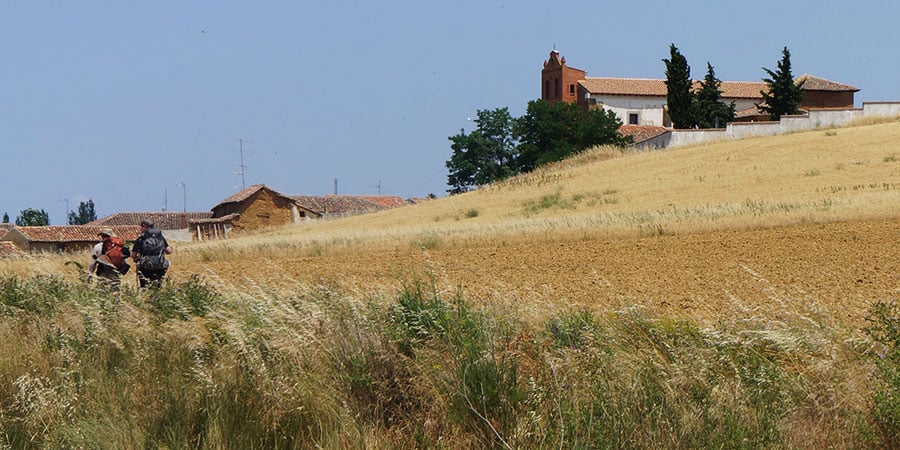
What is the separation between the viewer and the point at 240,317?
9164mm

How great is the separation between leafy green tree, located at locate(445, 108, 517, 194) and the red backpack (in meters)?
79.0

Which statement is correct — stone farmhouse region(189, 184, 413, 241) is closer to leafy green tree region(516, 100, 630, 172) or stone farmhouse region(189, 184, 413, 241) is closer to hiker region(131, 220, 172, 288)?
leafy green tree region(516, 100, 630, 172)

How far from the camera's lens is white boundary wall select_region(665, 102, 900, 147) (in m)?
59.1

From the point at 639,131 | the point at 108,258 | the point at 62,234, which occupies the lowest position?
the point at 108,258

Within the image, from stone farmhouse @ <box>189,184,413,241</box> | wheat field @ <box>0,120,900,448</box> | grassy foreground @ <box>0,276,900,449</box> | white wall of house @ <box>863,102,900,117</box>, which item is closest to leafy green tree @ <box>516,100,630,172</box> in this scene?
stone farmhouse @ <box>189,184,413,241</box>

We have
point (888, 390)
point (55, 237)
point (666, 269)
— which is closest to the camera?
point (888, 390)

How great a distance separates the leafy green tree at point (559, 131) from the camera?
271 ft

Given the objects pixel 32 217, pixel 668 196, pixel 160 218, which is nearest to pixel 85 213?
pixel 32 217

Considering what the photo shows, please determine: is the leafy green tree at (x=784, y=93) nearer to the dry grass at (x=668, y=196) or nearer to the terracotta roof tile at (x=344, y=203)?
the dry grass at (x=668, y=196)

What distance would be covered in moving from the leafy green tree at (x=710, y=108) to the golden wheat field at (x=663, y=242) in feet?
55.9

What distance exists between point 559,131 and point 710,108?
15714mm

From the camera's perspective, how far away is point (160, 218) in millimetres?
91625

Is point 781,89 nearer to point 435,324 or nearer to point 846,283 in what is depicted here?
point 846,283

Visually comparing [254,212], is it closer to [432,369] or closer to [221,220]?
[221,220]
